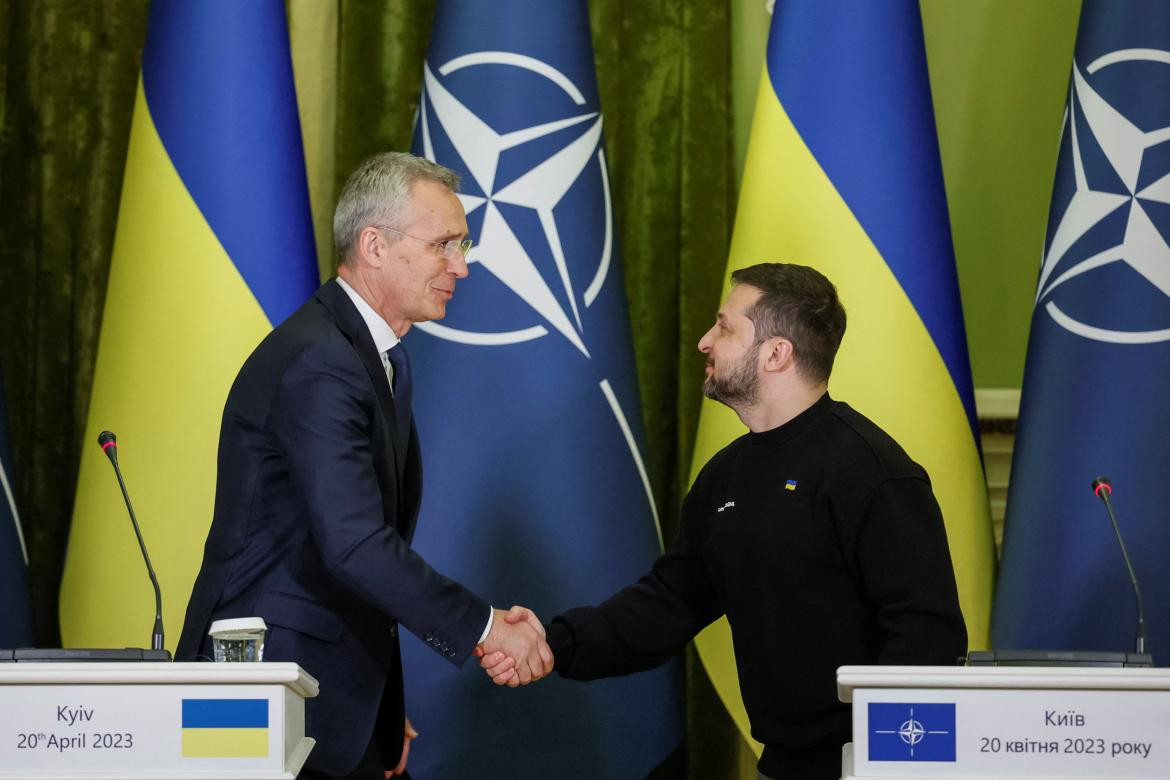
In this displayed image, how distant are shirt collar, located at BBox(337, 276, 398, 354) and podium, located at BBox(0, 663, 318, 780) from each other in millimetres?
857

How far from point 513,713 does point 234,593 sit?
1165mm

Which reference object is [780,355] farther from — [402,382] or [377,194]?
[377,194]

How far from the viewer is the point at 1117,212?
3469 millimetres

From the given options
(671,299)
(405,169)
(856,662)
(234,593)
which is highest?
(405,169)

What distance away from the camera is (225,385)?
11.4 ft

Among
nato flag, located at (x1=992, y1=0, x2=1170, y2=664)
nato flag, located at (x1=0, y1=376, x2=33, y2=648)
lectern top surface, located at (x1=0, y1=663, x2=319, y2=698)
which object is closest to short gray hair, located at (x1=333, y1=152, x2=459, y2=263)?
lectern top surface, located at (x1=0, y1=663, x2=319, y2=698)

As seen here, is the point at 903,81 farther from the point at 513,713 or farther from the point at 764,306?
the point at 513,713

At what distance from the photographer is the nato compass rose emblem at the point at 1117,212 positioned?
341 centimetres

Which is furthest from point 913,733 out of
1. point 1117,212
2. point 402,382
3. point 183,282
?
point 183,282

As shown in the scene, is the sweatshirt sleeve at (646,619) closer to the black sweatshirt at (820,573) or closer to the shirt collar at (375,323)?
the black sweatshirt at (820,573)

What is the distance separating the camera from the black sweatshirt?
8.57 feet

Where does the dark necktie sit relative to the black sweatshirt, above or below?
above

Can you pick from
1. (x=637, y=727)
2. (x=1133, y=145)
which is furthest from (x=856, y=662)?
(x=1133, y=145)

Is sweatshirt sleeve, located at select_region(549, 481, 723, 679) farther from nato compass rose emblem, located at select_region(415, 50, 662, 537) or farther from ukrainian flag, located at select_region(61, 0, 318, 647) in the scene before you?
ukrainian flag, located at select_region(61, 0, 318, 647)
